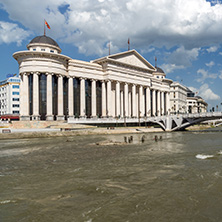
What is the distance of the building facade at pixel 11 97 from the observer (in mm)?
122150

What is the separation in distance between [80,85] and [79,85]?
119 centimetres

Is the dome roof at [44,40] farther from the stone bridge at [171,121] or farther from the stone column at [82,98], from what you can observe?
the stone bridge at [171,121]

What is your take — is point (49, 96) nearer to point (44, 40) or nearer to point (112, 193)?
point (44, 40)

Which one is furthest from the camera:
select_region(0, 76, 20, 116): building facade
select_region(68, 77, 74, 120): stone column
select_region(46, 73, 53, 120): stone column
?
select_region(0, 76, 20, 116): building facade

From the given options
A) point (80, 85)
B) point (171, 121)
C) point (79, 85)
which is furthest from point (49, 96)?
point (171, 121)

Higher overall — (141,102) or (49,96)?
(49,96)

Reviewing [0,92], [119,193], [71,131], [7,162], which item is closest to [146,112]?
[71,131]

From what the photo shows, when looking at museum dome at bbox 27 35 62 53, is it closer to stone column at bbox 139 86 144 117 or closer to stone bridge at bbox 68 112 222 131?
stone bridge at bbox 68 112 222 131

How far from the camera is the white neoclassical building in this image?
268 ft

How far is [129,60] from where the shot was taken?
10856cm

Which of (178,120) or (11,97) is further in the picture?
(11,97)

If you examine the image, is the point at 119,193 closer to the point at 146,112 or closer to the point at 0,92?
the point at 146,112

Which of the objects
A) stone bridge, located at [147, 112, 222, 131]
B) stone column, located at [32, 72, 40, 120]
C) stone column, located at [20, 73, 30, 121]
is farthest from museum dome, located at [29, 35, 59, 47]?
stone bridge, located at [147, 112, 222, 131]

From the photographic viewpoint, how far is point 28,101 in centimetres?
8225
